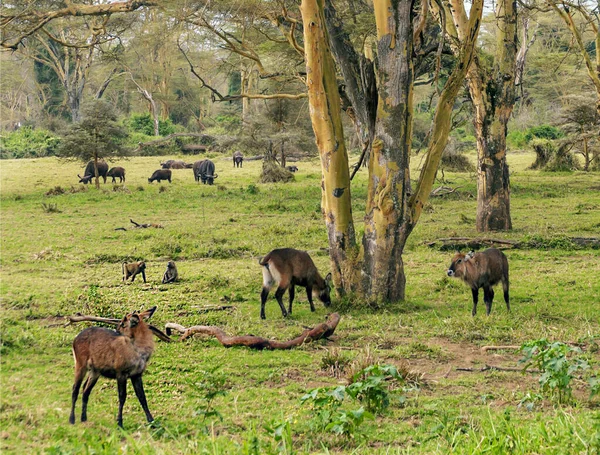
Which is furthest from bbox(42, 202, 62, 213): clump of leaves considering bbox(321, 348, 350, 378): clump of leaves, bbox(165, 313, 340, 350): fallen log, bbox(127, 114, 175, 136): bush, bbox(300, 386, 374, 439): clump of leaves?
bbox(127, 114, 175, 136): bush

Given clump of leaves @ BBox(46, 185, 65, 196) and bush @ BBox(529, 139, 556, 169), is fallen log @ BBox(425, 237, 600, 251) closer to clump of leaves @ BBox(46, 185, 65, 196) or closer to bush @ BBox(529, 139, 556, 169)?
clump of leaves @ BBox(46, 185, 65, 196)

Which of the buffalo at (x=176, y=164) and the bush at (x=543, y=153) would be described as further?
the buffalo at (x=176, y=164)

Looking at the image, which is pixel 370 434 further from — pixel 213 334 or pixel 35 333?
pixel 35 333

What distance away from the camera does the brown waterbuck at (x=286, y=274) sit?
8594mm

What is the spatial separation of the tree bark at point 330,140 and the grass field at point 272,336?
0.67m

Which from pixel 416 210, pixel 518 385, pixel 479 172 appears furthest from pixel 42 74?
pixel 518 385

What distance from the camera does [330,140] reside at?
31.0ft

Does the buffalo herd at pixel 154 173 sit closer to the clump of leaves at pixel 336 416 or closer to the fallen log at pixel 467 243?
the fallen log at pixel 467 243

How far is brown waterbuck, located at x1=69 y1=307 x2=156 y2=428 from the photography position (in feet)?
15.9

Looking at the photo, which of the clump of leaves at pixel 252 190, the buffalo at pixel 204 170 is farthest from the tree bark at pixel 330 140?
the buffalo at pixel 204 170

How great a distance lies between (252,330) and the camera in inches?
309

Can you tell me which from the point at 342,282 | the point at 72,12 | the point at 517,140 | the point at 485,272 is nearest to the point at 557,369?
the point at 485,272

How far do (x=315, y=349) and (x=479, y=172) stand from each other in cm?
852

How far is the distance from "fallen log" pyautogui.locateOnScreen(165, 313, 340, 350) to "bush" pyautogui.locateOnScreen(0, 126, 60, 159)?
2944 centimetres
